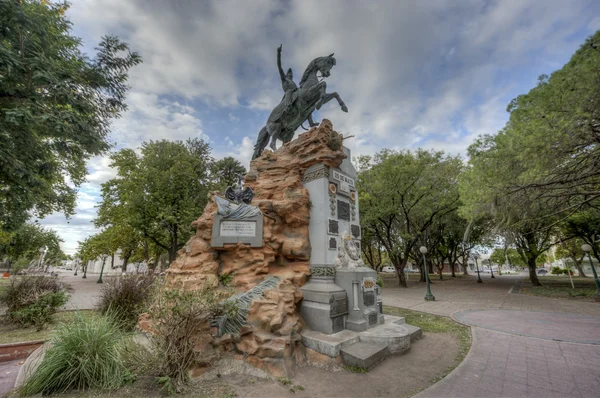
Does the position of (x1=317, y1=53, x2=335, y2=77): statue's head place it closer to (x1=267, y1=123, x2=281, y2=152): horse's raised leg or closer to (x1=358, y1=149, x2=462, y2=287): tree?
(x1=267, y1=123, x2=281, y2=152): horse's raised leg

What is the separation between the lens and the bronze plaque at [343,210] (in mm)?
7445

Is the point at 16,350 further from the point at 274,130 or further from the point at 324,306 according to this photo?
the point at 274,130

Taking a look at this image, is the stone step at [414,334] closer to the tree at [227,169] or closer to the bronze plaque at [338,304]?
the bronze plaque at [338,304]

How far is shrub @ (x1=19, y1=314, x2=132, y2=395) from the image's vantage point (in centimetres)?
343

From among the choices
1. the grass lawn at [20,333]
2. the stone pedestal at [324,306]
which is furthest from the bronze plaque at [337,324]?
the grass lawn at [20,333]

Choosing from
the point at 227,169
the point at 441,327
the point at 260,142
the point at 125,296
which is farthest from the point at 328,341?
the point at 227,169

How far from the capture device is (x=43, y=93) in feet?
23.8

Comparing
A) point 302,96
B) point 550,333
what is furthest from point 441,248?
point 302,96

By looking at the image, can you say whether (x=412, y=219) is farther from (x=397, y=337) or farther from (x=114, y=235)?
(x=114, y=235)

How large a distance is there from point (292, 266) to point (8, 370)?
5876 mm

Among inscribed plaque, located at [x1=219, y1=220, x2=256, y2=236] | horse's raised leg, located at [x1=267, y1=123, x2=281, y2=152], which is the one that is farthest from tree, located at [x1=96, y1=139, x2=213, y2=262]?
inscribed plaque, located at [x1=219, y1=220, x2=256, y2=236]

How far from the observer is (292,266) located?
686 cm

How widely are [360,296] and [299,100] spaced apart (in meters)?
6.74

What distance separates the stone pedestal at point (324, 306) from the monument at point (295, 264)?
22 mm
